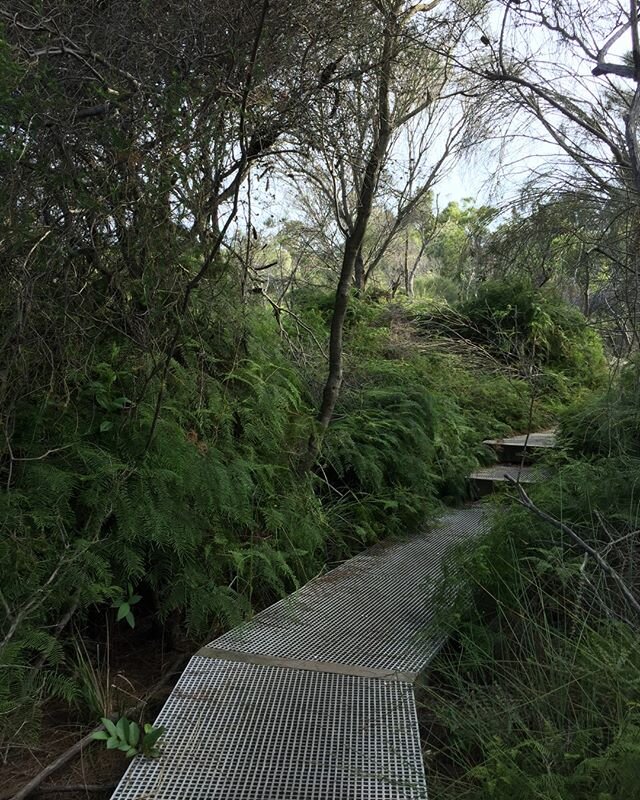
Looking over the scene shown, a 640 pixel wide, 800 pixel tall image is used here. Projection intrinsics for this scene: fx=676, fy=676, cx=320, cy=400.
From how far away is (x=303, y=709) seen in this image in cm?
254

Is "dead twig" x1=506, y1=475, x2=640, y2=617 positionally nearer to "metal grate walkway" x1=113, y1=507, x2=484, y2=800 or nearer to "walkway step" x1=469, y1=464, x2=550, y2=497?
"metal grate walkway" x1=113, y1=507, x2=484, y2=800

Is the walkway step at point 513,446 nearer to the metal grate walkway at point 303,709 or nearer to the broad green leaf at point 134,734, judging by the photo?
the metal grate walkway at point 303,709

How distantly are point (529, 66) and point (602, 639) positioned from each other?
4370 mm

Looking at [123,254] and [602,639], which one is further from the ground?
[123,254]

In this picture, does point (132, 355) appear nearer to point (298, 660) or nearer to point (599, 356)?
point (298, 660)

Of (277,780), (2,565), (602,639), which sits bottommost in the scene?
(277,780)

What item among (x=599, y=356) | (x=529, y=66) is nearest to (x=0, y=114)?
(x=529, y=66)

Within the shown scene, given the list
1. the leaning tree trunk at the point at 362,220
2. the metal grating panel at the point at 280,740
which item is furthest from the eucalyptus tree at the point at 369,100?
the metal grating panel at the point at 280,740

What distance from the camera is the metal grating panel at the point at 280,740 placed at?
2.10m

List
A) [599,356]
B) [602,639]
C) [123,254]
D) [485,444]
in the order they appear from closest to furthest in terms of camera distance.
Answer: [602,639] < [123,254] < [485,444] < [599,356]

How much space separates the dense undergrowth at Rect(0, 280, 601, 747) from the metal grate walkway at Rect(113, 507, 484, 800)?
269 mm

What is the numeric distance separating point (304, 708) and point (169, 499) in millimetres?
1114

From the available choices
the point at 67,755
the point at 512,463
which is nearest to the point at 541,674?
the point at 67,755

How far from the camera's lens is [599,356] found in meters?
11.7
